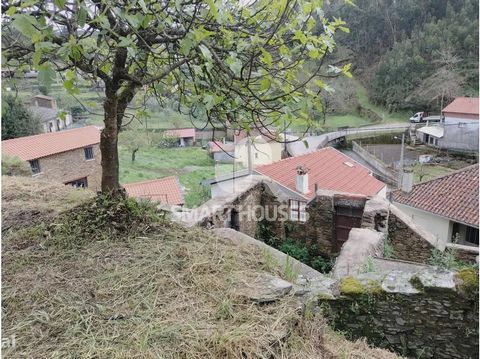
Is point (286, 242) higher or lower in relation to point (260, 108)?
lower

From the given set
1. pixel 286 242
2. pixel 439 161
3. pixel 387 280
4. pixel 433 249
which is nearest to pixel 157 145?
pixel 439 161

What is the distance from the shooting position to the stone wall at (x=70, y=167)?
17469 millimetres

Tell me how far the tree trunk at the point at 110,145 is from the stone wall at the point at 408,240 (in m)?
6.20

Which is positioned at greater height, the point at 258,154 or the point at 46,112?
the point at 46,112

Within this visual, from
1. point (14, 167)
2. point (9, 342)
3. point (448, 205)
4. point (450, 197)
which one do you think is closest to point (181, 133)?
point (450, 197)

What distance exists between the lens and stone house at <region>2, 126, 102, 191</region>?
17036mm

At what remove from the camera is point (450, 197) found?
45.9 feet

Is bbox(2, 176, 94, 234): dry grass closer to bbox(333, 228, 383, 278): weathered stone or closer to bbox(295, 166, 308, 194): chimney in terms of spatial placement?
bbox(333, 228, 383, 278): weathered stone

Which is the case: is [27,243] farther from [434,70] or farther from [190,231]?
[434,70]

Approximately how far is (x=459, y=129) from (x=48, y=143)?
32.0 m

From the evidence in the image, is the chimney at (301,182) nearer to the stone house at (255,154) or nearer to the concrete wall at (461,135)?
the stone house at (255,154)

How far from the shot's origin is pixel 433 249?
24.5 ft

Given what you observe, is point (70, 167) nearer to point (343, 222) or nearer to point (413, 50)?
point (343, 222)

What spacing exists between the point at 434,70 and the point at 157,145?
3149 cm
